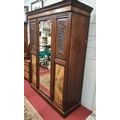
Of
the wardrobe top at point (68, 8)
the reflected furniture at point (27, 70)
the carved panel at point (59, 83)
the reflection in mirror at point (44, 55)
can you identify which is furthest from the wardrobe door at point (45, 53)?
the reflected furniture at point (27, 70)

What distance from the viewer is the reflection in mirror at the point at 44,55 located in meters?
2.08

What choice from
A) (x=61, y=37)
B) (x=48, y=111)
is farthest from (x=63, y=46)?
(x=48, y=111)

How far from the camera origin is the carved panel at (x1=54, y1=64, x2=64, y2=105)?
1832mm

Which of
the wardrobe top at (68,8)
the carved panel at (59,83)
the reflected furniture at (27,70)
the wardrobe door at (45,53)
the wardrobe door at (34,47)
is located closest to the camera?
the wardrobe top at (68,8)

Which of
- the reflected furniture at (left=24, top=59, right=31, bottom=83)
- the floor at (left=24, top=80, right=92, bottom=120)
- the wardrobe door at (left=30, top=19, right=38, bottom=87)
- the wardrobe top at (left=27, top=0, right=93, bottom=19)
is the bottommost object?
the floor at (left=24, top=80, right=92, bottom=120)

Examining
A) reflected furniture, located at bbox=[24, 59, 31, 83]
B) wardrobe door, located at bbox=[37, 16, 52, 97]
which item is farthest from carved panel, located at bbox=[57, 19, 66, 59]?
reflected furniture, located at bbox=[24, 59, 31, 83]

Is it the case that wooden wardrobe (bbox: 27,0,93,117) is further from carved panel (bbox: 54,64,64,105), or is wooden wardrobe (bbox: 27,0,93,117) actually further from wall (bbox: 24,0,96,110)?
wall (bbox: 24,0,96,110)

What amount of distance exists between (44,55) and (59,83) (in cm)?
74

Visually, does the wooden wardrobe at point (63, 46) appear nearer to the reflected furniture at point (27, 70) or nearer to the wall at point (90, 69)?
the wall at point (90, 69)

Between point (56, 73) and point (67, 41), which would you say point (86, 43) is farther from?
point (56, 73)

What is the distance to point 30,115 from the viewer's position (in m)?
1.91

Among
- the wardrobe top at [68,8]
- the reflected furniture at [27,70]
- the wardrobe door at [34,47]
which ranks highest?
the wardrobe top at [68,8]

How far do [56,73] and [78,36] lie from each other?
78 centimetres
